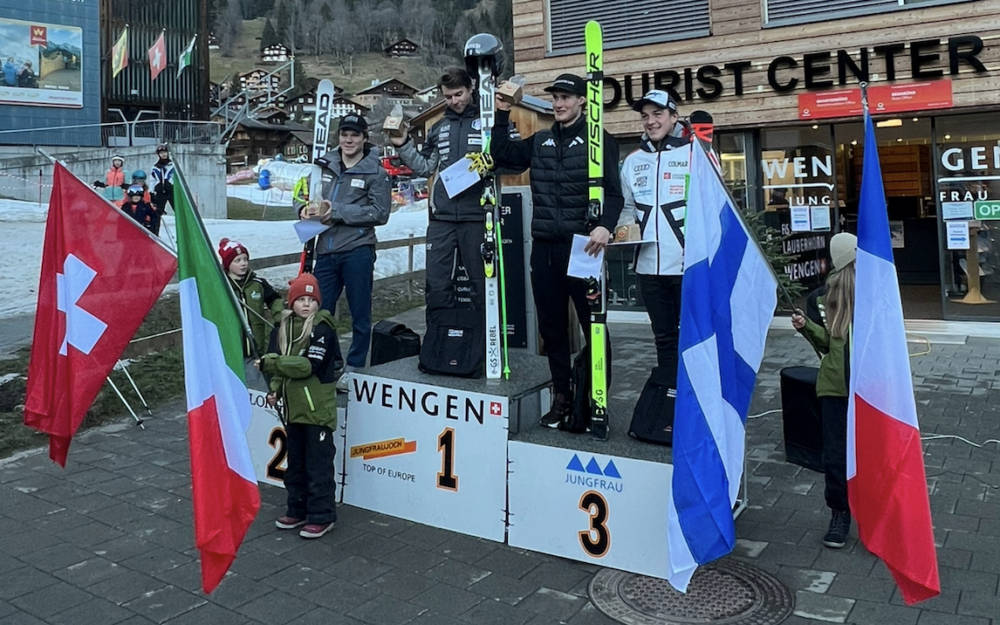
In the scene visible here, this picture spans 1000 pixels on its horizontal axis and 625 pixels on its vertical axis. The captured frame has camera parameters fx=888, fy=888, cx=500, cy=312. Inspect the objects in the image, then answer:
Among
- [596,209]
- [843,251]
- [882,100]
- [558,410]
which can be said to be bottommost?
[558,410]

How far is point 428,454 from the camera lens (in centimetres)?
522

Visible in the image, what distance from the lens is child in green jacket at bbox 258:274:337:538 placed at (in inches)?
198

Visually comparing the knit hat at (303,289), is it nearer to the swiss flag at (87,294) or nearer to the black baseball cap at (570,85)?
the swiss flag at (87,294)

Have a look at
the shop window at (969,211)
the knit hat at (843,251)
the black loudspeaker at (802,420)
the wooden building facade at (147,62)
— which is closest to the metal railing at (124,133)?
the wooden building facade at (147,62)

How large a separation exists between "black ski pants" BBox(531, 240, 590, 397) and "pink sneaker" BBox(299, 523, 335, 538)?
1575 mm

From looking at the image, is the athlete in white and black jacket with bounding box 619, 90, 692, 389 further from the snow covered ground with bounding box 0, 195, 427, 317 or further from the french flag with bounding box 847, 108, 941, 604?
the snow covered ground with bounding box 0, 195, 427, 317

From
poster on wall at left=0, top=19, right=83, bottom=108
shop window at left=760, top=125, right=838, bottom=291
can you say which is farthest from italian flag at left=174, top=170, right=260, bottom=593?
poster on wall at left=0, top=19, right=83, bottom=108

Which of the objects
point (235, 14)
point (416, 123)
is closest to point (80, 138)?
point (416, 123)

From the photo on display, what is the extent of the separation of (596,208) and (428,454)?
5.69 ft

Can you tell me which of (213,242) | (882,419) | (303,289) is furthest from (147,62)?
(882,419)

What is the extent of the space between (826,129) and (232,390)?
9.14 m

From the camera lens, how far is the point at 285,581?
4.44m

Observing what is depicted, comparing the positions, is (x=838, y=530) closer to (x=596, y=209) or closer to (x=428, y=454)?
(x=596, y=209)

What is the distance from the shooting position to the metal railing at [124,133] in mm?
32281
